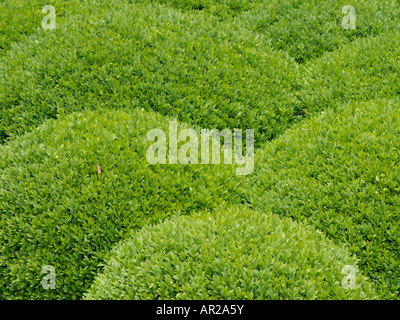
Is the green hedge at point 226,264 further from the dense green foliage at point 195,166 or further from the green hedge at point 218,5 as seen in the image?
the green hedge at point 218,5

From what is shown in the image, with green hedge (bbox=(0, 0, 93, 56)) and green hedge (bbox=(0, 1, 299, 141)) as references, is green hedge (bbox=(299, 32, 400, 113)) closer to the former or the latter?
green hedge (bbox=(0, 1, 299, 141))

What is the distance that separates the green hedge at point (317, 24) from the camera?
→ 927 centimetres

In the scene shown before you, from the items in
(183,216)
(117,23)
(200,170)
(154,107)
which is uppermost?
(117,23)

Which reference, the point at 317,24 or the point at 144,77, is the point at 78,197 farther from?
the point at 317,24

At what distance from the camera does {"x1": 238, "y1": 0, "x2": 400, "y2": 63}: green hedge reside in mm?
9266

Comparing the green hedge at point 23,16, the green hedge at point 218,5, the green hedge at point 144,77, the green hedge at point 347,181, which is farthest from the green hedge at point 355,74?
the green hedge at point 23,16

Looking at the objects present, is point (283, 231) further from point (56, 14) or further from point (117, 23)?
point (56, 14)

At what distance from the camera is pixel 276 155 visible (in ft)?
22.6

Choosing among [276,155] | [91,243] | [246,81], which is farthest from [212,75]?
[91,243]

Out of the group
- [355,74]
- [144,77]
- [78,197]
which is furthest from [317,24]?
[78,197]

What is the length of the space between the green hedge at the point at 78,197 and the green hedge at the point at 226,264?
0.41 metres

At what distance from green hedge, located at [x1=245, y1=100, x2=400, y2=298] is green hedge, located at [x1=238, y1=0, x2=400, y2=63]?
8.33 ft

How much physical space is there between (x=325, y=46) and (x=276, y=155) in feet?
11.7

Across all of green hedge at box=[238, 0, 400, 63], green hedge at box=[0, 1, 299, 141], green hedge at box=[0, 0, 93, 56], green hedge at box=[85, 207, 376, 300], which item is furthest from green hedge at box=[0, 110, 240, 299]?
green hedge at box=[238, 0, 400, 63]
